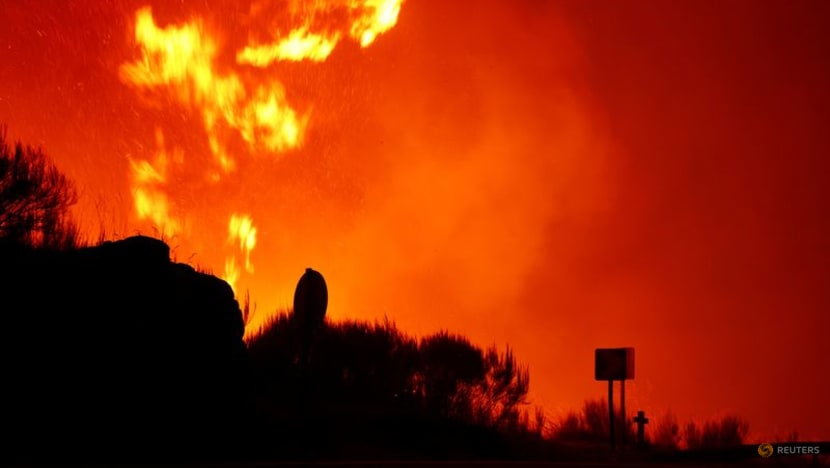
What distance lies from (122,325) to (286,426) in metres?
3.16

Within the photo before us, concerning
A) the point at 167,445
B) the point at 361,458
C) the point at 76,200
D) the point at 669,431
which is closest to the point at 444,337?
the point at 669,431

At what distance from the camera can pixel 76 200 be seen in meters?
18.9

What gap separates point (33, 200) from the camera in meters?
17.3

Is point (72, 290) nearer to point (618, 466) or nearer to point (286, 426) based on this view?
point (286, 426)

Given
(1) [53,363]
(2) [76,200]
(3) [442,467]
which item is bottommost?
(3) [442,467]

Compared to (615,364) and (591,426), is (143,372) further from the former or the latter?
(591,426)

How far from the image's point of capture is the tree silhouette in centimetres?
1655

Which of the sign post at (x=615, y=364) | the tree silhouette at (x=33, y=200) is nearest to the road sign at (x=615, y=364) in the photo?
the sign post at (x=615, y=364)
